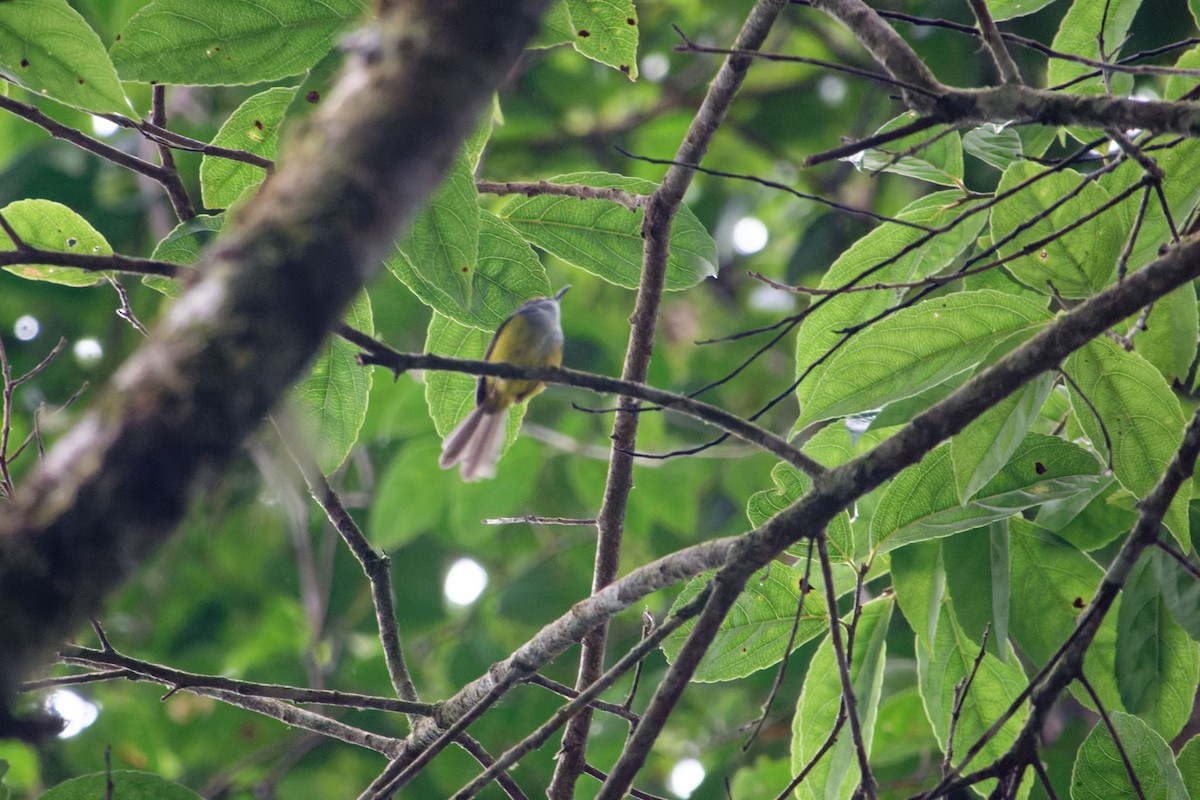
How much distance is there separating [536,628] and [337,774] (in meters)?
1.29

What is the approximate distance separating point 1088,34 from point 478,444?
72.7 inches

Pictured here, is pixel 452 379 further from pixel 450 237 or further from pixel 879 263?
pixel 879 263

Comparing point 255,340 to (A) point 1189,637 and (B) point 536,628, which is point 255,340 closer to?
(A) point 1189,637

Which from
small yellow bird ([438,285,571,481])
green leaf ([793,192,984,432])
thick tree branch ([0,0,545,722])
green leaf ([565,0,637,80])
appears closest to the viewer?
thick tree branch ([0,0,545,722])

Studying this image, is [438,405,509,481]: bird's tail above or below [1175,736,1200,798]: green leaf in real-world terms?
above

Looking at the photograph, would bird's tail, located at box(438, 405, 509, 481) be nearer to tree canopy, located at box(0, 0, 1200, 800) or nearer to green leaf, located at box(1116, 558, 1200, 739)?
tree canopy, located at box(0, 0, 1200, 800)

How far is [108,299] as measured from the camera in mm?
5773

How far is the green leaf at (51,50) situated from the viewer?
69.0 inches

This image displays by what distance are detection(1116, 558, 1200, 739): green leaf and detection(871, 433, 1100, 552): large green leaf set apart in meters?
0.29

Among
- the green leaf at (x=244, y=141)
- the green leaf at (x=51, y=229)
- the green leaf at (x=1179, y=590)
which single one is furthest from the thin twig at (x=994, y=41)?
the green leaf at (x=51, y=229)

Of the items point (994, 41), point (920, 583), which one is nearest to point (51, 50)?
point (994, 41)

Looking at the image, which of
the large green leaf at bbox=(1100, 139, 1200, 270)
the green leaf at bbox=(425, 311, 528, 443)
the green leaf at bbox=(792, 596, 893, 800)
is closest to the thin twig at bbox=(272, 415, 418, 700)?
the green leaf at bbox=(425, 311, 528, 443)

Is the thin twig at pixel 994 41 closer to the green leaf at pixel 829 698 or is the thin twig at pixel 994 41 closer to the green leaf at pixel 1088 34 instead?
the green leaf at pixel 1088 34

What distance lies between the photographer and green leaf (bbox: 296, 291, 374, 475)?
219cm
